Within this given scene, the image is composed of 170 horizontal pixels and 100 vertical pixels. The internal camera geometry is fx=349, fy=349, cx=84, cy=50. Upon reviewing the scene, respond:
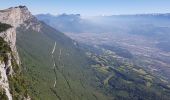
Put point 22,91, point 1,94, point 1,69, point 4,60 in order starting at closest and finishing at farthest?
point 1,94 → point 1,69 → point 4,60 → point 22,91

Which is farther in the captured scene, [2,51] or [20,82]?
[20,82]

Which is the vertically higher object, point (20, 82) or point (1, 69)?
point (1, 69)

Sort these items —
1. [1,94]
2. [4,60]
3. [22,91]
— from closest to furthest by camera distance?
1. [1,94]
2. [4,60]
3. [22,91]


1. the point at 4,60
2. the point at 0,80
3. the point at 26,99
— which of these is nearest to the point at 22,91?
the point at 26,99

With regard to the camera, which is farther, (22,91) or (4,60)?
(22,91)

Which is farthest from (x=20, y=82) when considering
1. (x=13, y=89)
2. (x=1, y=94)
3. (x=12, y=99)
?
(x=1, y=94)

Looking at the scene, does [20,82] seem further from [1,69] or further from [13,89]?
[1,69]

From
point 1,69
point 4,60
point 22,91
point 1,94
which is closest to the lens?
point 1,94

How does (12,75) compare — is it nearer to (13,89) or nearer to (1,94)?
(13,89)

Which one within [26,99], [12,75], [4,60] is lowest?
[26,99]
